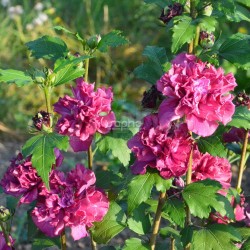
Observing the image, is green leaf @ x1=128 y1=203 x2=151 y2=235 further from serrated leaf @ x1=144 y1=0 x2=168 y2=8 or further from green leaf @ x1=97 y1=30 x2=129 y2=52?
serrated leaf @ x1=144 y1=0 x2=168 y2=8

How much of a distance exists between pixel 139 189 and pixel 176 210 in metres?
0.14

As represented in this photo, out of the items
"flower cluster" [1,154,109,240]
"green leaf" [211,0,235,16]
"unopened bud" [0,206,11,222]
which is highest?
"green leaf" [211,0,235,16]

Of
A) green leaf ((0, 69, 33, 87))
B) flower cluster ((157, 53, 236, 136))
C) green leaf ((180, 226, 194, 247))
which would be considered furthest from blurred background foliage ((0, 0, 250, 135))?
flower cluster ((157, 53, 236, 136))

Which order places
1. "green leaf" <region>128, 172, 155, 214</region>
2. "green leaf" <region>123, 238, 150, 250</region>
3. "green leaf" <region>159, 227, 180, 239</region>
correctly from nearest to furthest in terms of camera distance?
"green leaf" <region>128, 172, 155, 214</region> < "green leaf" <region>123, 238, 150, 250</region> < "green leaf" <region>159, 227, 180, 239</region>

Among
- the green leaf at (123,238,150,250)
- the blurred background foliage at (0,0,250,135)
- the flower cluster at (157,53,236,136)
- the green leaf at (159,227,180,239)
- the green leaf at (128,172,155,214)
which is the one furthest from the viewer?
the blurred background foliage at (0,0,250,135)

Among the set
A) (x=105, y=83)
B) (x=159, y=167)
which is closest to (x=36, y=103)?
(x=105, y=83)

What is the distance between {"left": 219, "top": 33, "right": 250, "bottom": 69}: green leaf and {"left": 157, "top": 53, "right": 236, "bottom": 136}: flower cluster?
0.18 m

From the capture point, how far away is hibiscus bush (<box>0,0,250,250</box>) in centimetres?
153

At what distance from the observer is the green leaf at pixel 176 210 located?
1653mm

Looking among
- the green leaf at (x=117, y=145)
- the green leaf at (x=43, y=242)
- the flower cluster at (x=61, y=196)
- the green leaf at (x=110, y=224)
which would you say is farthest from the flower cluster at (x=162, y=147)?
the green leaf at (x=43, y=242)

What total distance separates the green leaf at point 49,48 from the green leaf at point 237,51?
467 mm

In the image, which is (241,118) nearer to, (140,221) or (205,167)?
(205,167)

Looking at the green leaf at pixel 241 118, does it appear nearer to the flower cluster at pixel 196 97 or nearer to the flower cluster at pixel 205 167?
the flower cluster at pixel 196 97

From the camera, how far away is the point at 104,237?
1.85 metres
